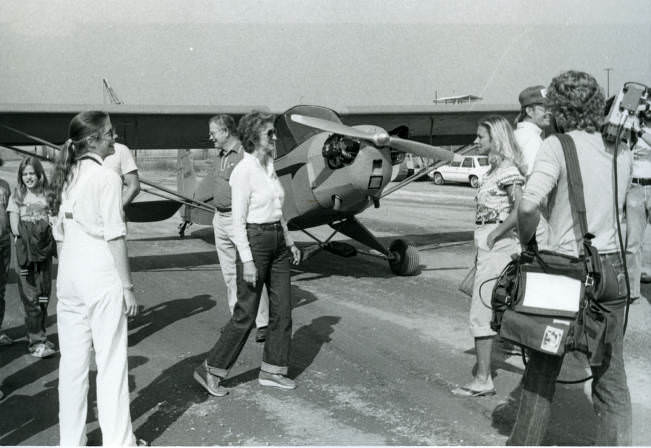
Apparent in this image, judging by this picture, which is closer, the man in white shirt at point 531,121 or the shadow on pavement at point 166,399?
the shadow on pavement at point 166,399

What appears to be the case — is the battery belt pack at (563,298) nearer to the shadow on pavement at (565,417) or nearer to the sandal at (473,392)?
the shadow on pavement at (565,417)

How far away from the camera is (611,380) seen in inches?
96.6

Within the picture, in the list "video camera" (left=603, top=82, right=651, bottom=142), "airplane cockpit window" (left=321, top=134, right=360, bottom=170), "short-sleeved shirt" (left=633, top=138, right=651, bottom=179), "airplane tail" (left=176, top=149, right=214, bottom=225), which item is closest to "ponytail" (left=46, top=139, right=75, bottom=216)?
"video camera" (left=603, top=82, right=651, bottom=142)

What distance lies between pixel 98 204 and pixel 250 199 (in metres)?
1.30

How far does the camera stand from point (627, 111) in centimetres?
243

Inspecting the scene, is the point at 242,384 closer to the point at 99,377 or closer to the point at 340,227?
the point at 99,377

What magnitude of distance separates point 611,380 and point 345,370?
2.19 m

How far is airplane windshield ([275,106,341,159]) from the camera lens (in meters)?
7.59

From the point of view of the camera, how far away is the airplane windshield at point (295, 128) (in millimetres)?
7590

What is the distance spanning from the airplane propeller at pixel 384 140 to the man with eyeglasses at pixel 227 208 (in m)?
1.08

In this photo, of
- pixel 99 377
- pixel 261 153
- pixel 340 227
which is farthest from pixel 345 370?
pixel 340 227

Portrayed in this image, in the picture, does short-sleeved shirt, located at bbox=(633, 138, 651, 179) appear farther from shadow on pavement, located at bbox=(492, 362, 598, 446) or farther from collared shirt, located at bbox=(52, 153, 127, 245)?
collared shirt, located at bbox=(52, 153, 127, 245)

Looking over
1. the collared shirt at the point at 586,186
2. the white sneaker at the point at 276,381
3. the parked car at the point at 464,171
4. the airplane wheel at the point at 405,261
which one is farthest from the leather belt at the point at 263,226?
the parked car at the point at 464,171

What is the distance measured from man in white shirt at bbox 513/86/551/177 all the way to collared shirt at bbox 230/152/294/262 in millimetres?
1779
